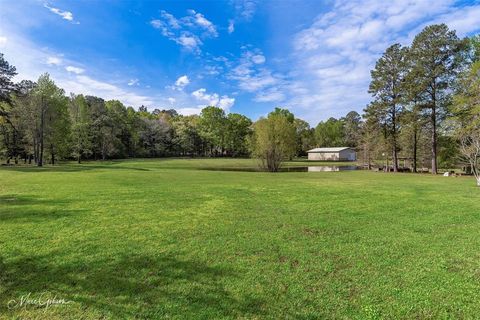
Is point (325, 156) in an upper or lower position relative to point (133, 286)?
upper

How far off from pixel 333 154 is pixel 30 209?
270 ft

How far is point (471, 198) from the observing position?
12.2 metres

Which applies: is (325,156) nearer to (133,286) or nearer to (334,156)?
(334,156)

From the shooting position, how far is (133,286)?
14.7 feet

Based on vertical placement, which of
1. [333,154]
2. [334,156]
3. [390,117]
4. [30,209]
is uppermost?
[390,117]

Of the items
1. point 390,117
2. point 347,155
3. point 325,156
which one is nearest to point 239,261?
point 390,117

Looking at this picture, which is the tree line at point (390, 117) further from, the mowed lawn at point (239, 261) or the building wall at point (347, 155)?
the building wall at point (347, 155)

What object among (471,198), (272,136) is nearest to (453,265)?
(471,198)

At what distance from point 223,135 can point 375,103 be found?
56.9m

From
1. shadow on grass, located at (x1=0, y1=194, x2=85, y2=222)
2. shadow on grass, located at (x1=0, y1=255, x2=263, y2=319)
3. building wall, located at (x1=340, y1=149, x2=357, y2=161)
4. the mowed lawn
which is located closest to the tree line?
the mowed lawn

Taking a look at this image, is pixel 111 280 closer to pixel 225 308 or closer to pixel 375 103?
pixel 225 308

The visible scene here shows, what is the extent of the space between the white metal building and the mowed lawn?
76.1 m

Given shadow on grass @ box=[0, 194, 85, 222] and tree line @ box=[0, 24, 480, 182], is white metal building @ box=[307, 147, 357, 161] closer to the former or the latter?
tree line @ box=[0, 24, 480, 182]

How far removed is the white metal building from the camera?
3275 inches
